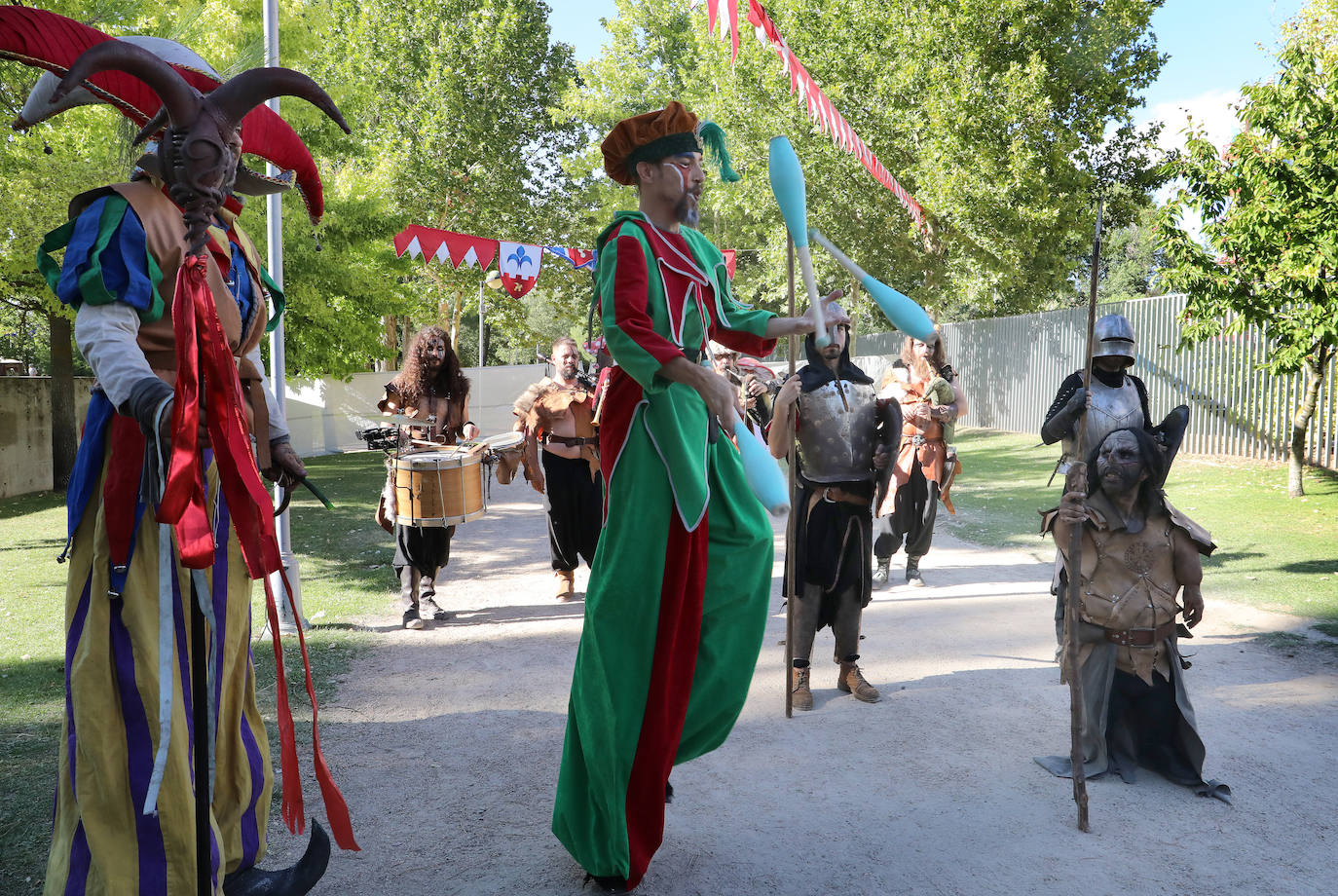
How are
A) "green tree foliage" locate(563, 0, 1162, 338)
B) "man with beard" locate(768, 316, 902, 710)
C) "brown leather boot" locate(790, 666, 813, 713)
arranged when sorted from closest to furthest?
1. "brown leather boot" locate(790, 666, 813, 713)
2. "man with beard" locate(768, 316, 902, 710)
3. "green tree foliage" locate(563, 0, 1162, 338)

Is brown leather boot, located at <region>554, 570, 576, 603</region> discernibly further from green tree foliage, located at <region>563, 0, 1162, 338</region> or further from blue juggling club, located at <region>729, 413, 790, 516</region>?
green tree foliage, located at <region>563, 0, 1162, 338</region>

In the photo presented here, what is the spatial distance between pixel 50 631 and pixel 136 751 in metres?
4.66

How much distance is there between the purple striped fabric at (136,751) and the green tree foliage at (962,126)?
1647 cm

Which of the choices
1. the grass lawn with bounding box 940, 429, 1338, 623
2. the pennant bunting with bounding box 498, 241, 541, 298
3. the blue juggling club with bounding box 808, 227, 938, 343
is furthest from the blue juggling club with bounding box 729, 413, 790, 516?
the pennant bunting with bounding box 498, 241, 541, 298

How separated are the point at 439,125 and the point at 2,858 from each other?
28185mm

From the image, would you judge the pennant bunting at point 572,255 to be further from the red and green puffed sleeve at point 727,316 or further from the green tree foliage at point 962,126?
the red and green puffed sleeve at point 727,316

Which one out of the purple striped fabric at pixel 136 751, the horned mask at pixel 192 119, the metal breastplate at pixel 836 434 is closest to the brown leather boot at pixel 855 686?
the metal breastplate at pixel 836 434

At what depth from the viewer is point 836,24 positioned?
2192 cm

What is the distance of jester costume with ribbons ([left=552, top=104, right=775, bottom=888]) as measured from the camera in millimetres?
3096

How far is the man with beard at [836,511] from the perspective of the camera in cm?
516

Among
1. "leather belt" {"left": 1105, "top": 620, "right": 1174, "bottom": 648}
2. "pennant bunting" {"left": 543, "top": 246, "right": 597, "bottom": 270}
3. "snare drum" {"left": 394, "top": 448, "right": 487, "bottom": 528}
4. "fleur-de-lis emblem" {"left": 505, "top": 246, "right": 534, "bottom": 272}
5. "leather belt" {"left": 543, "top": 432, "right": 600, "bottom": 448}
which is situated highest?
"pennant bunting" {"left": 543, "top": 246, "right": 597, "bottom": 270}

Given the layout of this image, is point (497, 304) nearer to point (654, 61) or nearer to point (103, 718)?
point (654, 61)

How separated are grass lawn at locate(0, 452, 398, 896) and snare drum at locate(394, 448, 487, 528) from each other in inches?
33.7

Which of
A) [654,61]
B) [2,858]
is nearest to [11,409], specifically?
[2,858]
